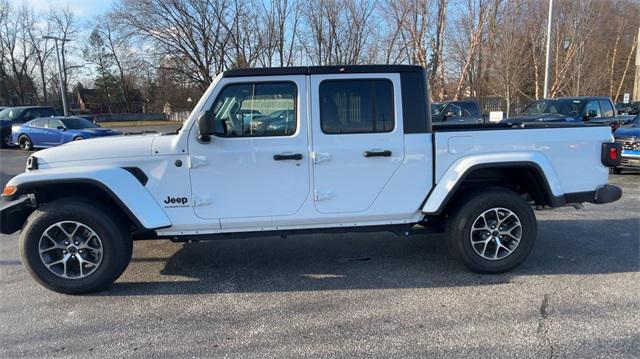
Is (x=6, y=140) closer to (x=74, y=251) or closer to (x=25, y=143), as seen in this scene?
(x=25, y=143)

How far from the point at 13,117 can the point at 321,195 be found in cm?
2149

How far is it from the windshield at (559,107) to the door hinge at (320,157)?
1084 centimetres

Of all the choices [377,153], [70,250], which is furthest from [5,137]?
[377,153]

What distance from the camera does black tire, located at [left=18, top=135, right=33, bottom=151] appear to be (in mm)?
17625

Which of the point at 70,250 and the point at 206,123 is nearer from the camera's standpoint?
the point at 206,123

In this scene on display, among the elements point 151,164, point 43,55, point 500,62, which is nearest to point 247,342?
point 151,164

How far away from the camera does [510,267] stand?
420 cm

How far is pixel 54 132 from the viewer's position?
16438 millimetres

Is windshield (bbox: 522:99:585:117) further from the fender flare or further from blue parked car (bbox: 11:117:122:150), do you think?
blue parked car (bbox: 11:117:122:150)

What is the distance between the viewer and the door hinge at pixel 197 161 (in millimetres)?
3873

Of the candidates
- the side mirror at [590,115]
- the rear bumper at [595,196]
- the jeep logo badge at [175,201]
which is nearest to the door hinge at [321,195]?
the jeep logo badge at [175,201]

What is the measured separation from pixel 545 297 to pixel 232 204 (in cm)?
288

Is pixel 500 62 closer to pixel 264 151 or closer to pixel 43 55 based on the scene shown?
pixel 264 151

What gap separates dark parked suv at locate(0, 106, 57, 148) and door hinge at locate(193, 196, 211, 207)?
19626mm
